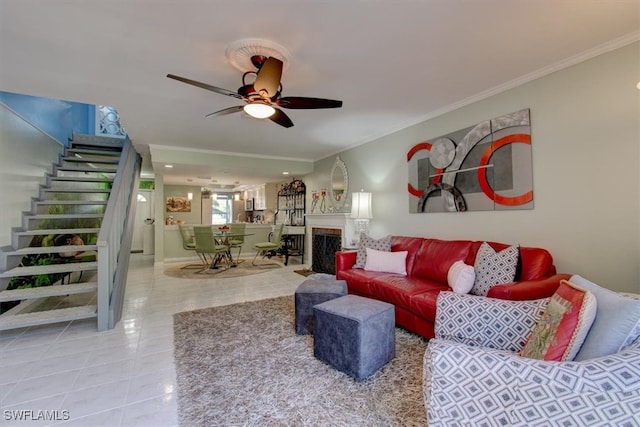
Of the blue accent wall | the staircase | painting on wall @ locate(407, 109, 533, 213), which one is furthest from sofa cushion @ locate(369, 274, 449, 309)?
the blue accent wall

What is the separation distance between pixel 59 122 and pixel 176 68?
3862 millimetres

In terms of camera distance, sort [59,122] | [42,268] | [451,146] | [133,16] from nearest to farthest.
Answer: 1. [133,16]
2. [42,268]
3. [451,146]
4. [59,122]

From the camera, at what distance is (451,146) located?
3.35m

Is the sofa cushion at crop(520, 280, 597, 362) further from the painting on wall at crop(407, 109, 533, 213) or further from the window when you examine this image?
the window

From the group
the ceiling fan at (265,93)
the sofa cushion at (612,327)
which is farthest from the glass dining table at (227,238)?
the sofa cushion at (612,327)

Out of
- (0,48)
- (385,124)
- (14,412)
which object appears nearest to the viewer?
(14,412)

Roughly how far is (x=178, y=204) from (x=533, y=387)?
1047 cm

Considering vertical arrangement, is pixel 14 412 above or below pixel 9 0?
below

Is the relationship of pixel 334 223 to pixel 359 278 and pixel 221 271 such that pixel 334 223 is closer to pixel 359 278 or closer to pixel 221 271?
pixel 359 278

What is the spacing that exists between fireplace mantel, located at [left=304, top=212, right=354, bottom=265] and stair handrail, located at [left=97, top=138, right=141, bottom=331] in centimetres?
324

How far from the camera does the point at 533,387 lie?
924 mm

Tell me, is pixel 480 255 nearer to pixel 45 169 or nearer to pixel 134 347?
pixel 134 347

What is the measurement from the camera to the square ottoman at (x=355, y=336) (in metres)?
1.95

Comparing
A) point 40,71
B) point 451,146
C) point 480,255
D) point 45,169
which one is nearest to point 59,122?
point 45,169
